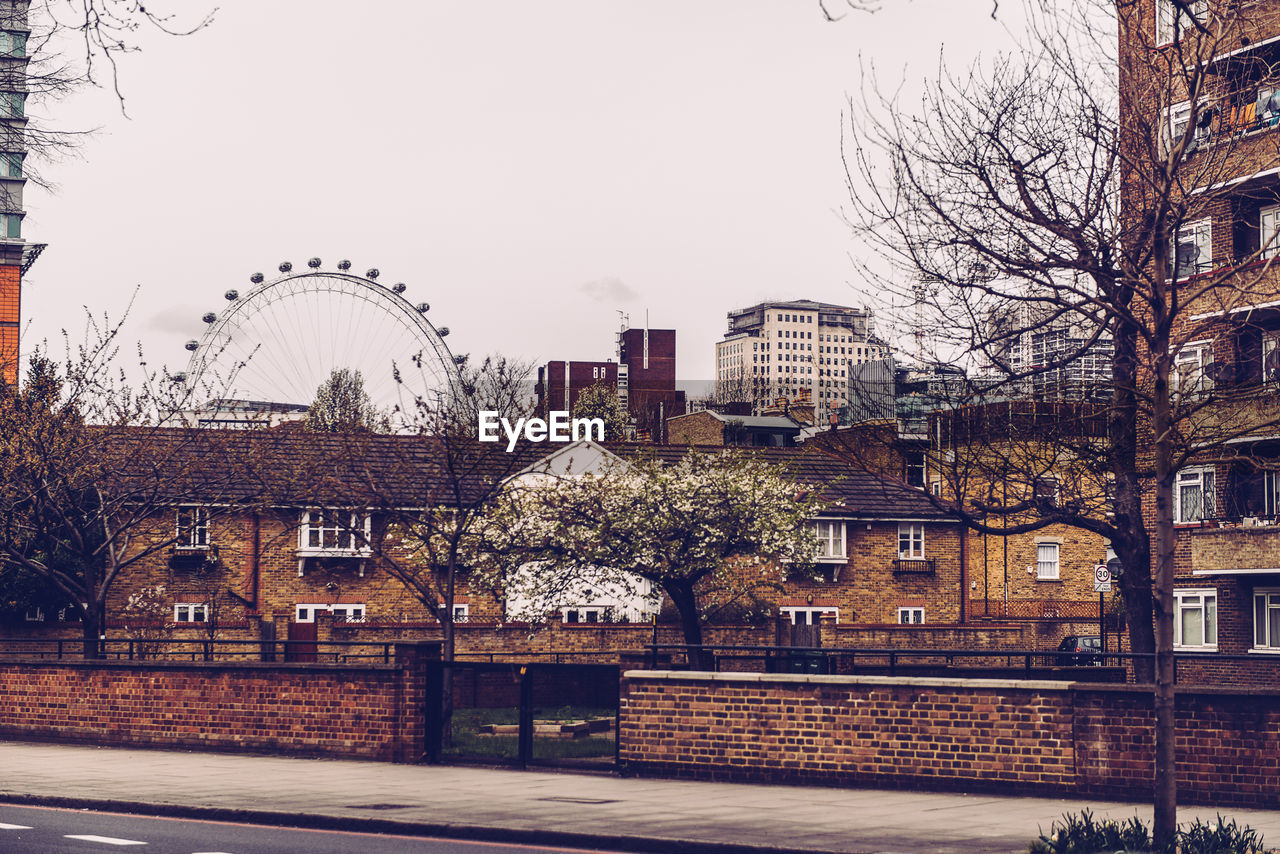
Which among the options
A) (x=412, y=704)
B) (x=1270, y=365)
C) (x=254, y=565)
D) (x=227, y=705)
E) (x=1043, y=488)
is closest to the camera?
(x=1043, y=488)

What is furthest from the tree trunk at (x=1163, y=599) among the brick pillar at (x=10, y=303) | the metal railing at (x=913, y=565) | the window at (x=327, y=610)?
the brick pillar at (x=10, y=303)

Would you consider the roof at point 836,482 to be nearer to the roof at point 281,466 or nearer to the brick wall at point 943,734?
the roof at point 281,466

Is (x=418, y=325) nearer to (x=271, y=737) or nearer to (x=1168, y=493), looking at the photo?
(x=271, y=737)

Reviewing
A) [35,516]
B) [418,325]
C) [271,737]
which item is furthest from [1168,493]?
[418,325]

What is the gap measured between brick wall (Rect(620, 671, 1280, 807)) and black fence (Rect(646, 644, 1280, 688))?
45 cm

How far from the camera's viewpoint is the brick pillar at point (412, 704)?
65.2ft

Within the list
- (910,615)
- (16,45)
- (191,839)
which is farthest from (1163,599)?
(910,615)

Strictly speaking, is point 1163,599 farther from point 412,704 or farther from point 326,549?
point 326,549

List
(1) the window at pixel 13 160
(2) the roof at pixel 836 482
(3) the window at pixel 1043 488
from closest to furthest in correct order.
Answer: (1) the window at pixel 13 160
(3) the window at pixel 1043 488
(2) the roof at pixel 836 482

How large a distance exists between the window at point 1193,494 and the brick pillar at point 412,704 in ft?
77.1

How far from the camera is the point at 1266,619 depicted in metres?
36.8

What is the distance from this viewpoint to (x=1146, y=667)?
21750 mm

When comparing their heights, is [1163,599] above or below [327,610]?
above

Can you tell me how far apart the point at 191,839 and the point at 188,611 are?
111 feet
